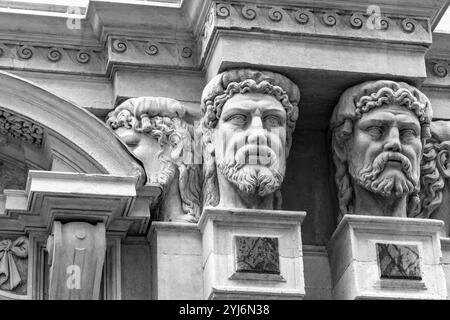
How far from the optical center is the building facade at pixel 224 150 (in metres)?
17.6

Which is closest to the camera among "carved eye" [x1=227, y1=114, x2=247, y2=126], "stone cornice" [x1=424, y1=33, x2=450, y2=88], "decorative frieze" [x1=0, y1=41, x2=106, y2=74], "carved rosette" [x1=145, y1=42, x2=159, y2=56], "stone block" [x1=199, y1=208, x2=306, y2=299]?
"stone block" [x1=199, y1=208, x2=306, y2=299]

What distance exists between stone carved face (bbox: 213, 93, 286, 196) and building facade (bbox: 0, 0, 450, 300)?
2 cm

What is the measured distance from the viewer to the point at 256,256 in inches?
690

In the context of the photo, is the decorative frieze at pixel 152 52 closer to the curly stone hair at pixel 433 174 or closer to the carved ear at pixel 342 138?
the carved ear at pixel 342 138

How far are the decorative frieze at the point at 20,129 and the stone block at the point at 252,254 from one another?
1.46 meters

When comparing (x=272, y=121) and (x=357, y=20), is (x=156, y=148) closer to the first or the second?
(x=272, y=121)

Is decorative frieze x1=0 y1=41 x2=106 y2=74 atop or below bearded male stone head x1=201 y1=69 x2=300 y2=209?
atop

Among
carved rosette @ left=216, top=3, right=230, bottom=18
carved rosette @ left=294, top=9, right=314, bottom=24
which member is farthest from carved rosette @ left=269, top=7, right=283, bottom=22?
carved rosette @ left=216, top=3, right=230, bottom=18

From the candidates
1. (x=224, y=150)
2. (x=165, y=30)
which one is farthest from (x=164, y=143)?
(x=165, y=30)

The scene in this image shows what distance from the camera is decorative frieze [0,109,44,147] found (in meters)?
17.9

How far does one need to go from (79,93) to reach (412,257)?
2.98m

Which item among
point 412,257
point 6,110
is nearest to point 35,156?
point 6,110

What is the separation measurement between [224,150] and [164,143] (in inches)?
23.8

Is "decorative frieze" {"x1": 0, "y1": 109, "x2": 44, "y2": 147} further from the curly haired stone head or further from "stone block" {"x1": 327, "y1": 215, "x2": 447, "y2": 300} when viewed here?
"stone block" {"x1": 327, "y1": 215, "x2": 447, "y2": 300}
